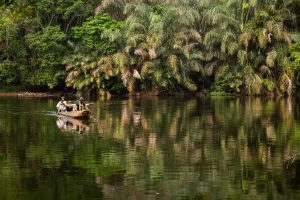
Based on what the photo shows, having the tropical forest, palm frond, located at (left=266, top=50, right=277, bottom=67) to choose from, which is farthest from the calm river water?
the tropical forest

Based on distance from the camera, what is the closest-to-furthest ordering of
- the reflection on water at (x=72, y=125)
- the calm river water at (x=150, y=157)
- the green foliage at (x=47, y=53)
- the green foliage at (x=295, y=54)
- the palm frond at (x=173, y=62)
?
the calm river water at (x=150, y=157), the reflection on water at (x=72, y=125), the green foliage at (x=295, y=54), the palm frond at (x=173, y=62), the green foliage at (x=47, y=53)

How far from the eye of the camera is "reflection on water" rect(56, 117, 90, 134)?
2249 centimetres

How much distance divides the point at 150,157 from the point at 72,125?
9277mm

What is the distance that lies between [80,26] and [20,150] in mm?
34668

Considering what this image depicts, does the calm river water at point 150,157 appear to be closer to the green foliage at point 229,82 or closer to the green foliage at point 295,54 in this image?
the green foliage at point 295,54

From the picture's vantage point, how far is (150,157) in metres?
15.8

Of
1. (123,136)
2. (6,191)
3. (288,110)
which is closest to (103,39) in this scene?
(288,110)

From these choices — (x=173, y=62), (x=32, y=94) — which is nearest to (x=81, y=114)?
(x=173, y=62)

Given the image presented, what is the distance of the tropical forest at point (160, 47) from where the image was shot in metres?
43.7

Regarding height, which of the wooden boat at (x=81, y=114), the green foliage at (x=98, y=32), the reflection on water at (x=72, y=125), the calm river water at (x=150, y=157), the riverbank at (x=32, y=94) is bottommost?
the calm river water at (x=150, y=157)

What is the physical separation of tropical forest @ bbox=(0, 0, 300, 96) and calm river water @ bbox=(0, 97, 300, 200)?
668 inches

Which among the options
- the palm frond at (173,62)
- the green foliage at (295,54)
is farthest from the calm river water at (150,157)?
the palm frond at (173,62)

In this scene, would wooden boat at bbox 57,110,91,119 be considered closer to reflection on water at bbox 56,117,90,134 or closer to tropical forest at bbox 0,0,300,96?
reflection on water at bbox 56,117,90,134

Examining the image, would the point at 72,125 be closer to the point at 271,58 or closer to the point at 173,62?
the point at 173,62
